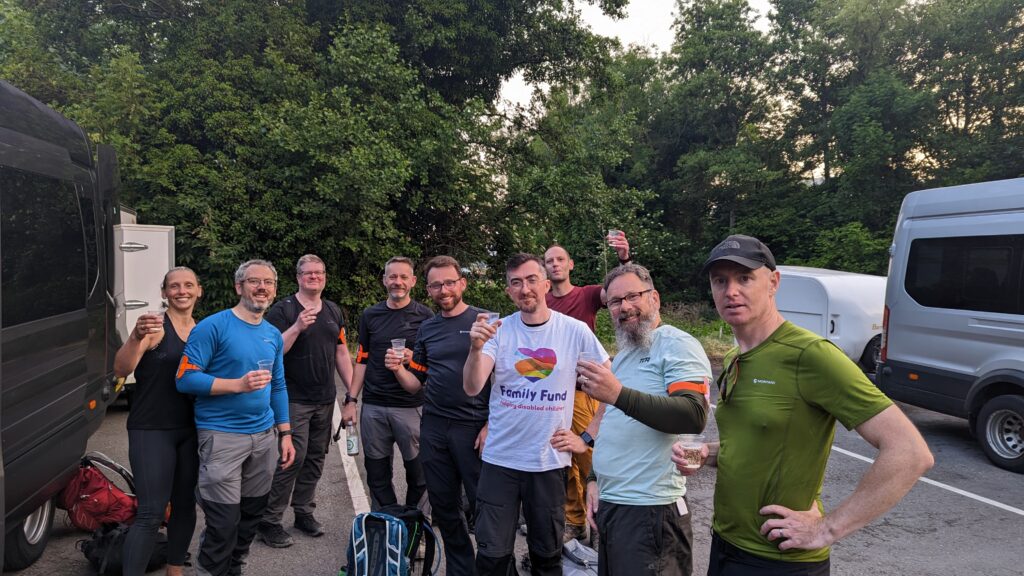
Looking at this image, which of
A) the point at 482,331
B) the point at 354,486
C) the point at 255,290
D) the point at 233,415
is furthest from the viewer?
the point at 354,486

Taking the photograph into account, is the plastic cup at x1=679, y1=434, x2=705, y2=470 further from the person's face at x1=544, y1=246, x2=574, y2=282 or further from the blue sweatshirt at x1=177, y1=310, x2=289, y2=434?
the person's face at x1=544, y1=246, x2=574, y2=282

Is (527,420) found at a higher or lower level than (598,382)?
lower

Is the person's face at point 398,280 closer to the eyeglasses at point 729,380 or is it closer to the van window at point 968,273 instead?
the eyeglasses at point 729,380

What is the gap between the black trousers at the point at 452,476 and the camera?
12.0 ft

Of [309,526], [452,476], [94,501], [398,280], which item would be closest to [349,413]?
[309,526]

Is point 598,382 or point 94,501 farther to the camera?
point 94,501

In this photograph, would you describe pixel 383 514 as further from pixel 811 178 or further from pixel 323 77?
pixel 811 178

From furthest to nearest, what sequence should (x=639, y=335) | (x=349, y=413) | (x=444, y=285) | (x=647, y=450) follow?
(x=349, y=413), (x=444, y=285), (x=639, y=335), (x=647, y=450)

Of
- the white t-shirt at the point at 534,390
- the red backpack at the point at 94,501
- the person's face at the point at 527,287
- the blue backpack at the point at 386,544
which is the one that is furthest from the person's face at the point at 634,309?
the red backpack at the point at 94,501

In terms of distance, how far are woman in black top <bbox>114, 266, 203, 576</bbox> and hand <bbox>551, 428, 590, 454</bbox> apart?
212 centimetres

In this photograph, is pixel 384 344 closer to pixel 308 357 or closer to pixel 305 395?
pixel 308 357

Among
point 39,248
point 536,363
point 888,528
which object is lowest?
point 888,528

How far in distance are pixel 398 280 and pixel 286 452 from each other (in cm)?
137

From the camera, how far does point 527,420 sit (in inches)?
129
